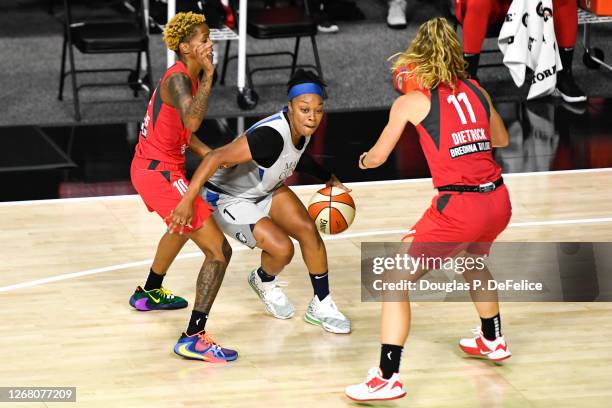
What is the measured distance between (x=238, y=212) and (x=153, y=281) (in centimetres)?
70

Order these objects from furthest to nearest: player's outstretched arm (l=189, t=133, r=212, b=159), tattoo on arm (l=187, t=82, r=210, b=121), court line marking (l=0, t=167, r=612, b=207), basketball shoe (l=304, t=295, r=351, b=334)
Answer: court line marking (l=0, t=167, r=612, b=207), player's outstretched arm (l=189, t=133, r=212, b=159), basketball shoe (l=304, t=295, r=351, b=334), tattoo on arm (l=187, t=82, r=210, b=121)

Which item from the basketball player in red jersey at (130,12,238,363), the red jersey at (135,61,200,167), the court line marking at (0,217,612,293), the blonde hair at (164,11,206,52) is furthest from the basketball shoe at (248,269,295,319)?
the blonde hair at (164,11,206,52)

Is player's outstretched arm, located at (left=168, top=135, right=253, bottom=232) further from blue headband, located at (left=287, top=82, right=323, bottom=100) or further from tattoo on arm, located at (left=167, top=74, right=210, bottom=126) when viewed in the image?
blue headband, located at (left=287, top=82, right=323, bottom=100)

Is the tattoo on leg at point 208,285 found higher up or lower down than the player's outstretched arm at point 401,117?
lower down

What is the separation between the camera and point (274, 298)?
6.29 meters

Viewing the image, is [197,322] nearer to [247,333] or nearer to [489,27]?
[247,333]

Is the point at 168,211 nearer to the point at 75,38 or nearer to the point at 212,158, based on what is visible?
the point at 212,158

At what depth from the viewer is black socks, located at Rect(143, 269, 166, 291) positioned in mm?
6367

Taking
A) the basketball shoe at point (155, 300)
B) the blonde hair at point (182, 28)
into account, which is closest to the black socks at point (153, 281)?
the basketball shoe at point (155, 300)

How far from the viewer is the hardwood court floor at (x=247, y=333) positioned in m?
5.44

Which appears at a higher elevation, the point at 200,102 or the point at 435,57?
the point at 435,57

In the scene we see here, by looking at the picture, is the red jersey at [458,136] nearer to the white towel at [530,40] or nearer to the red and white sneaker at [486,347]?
the red and white sneaker at [486,347]

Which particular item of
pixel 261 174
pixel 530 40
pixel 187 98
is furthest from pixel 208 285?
pixel 530 40

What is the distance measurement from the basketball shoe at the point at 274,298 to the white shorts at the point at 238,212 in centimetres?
33
